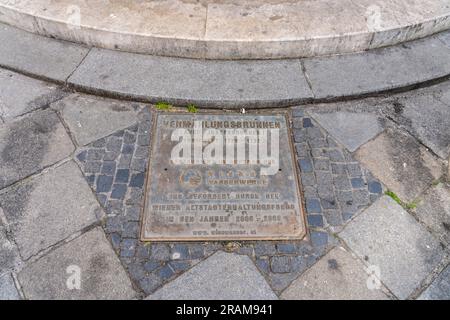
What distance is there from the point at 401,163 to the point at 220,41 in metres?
1.85

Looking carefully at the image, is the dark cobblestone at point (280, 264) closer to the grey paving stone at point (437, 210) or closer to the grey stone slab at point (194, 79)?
the grey paving stone at point (437, 210)

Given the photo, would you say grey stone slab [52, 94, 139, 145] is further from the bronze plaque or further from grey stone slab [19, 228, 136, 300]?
grey stone slab [19, 228, 136, 300]

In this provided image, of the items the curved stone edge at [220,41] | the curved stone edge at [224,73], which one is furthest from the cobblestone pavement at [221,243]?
the curved stone edge at [220,41]

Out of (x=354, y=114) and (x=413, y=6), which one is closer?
(x=354, y=114)

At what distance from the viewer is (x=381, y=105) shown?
10.7ft

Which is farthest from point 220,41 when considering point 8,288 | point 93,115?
point 8,288

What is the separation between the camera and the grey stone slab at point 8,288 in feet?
7.36

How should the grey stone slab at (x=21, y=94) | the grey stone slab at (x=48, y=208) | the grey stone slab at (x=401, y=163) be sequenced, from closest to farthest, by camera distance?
the grey stone slab at (x=48, y=208) → the grey stone slab at (x=401, y=163) → the grey stone slab at (x=21, y=94)

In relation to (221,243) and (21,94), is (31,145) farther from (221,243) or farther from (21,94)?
(221,243)

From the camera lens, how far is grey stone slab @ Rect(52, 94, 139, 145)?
9.84 feet

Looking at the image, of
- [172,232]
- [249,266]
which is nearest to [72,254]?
[172,232]

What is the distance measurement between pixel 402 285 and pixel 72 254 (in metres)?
2.16

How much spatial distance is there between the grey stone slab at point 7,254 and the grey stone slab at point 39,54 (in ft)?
4.87
